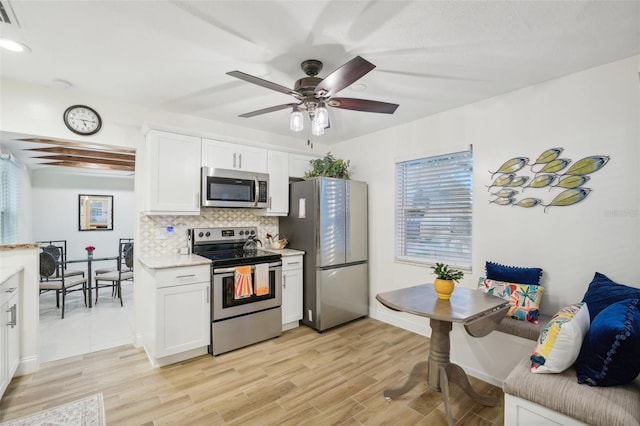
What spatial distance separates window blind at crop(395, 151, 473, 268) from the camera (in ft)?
10.7

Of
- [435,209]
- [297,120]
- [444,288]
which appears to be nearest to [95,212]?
[297,120]

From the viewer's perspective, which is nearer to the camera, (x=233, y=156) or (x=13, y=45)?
(x=13, y=45)

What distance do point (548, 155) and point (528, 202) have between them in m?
0.43

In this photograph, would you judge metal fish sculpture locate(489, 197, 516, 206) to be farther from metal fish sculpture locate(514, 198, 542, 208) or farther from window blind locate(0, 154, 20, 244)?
window blind locate(0, 154, 20, 244)

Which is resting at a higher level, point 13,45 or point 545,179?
point 13,45

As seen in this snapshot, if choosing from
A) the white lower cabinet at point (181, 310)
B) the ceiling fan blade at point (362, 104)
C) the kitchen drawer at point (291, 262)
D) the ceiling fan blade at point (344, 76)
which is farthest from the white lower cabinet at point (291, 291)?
the ceiling fan blade at point (344, 76)

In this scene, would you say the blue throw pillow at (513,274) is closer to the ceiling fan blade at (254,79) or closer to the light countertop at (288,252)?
the light countertop at (288,252)

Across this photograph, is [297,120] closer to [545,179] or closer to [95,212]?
[545,179]

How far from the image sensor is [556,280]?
8.36 feet

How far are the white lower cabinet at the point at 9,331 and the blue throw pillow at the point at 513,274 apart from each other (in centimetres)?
403

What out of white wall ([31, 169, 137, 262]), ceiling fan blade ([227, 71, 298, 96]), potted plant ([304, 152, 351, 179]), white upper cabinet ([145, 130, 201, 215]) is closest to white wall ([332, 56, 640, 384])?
potted plant ([304, 152, 351, 179])

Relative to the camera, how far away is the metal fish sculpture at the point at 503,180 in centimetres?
286

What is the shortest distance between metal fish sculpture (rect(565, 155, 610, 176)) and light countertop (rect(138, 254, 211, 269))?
11.1 ft

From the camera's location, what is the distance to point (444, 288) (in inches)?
87.0
